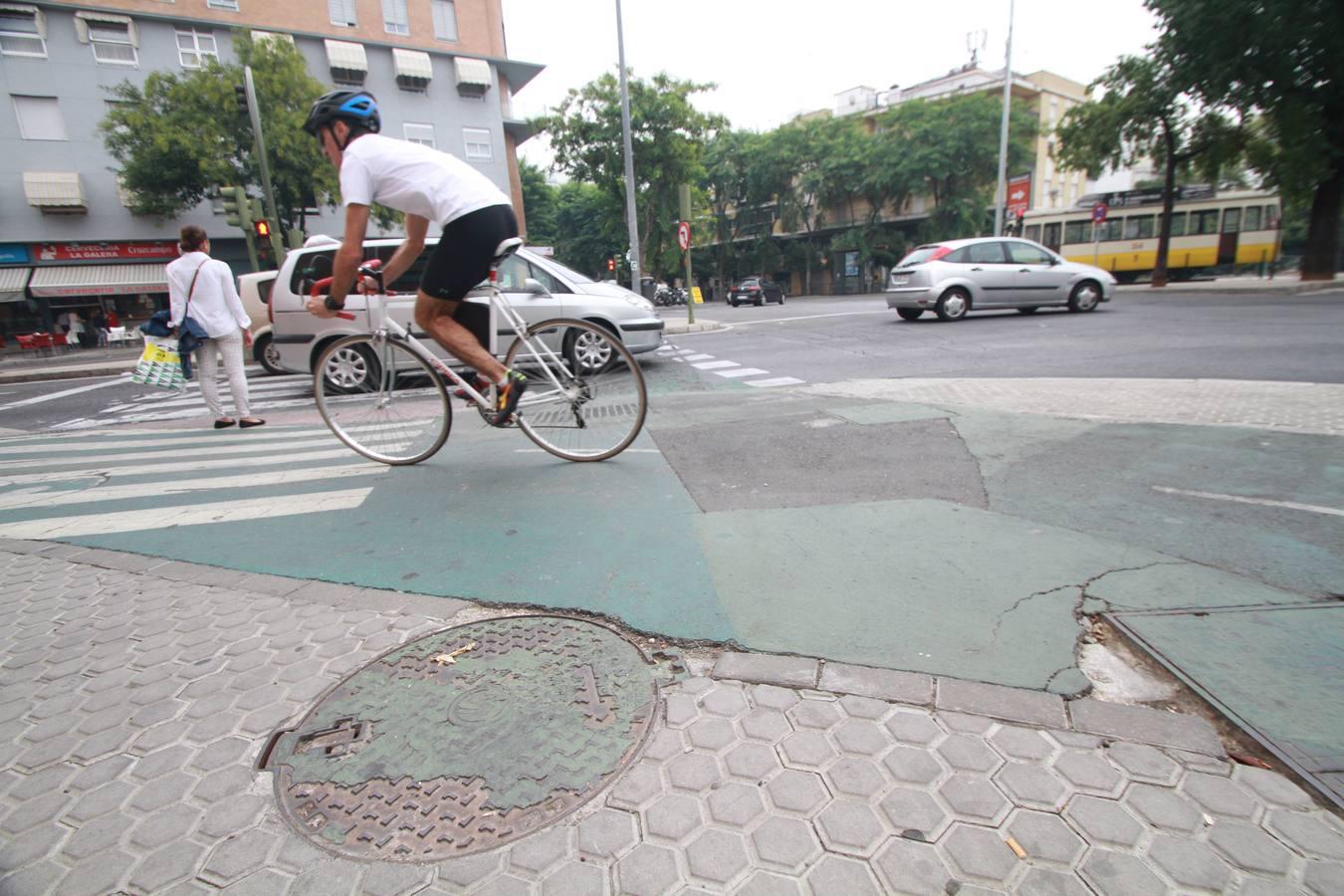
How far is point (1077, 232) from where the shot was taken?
25797mm

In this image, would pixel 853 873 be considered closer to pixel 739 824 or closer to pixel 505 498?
pixel 739 824

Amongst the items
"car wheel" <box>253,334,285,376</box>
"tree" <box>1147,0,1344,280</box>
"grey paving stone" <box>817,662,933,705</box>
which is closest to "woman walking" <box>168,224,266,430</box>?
"car wheel" <box>253,334,285,376</box>

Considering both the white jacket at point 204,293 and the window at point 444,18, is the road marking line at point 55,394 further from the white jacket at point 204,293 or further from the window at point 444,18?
the window at point 444,18

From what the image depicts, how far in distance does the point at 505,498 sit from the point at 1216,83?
76.9 feet

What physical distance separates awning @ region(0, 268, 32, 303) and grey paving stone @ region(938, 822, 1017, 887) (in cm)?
3667

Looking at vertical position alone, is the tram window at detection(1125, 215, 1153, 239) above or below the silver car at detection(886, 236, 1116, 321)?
above

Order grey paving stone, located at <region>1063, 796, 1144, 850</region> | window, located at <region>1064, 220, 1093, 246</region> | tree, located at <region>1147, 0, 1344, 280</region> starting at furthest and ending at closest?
window, located at <region>1064, 220, 1093, 246</region>
tree, located at <region>1147, 0, 1344, 280</region>
grey paving stone, located at <region>1063, 796, 1144, 850</region>

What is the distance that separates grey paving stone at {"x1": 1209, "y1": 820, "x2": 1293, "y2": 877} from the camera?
136 centimetres

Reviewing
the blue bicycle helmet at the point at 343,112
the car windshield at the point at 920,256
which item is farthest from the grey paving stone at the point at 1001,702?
the car windshield at the point at 920,256

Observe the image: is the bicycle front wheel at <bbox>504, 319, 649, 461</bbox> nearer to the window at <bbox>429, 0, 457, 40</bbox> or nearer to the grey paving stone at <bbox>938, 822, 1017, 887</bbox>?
the grey paving stone at <bbox>938, 822, 1017, 887</bbox>

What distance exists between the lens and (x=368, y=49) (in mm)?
30828

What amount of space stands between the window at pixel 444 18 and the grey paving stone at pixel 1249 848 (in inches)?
1544

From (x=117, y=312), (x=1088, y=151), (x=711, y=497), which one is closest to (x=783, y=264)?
(x=1088, y=151)

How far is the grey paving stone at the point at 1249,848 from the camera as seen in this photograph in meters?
1.36
